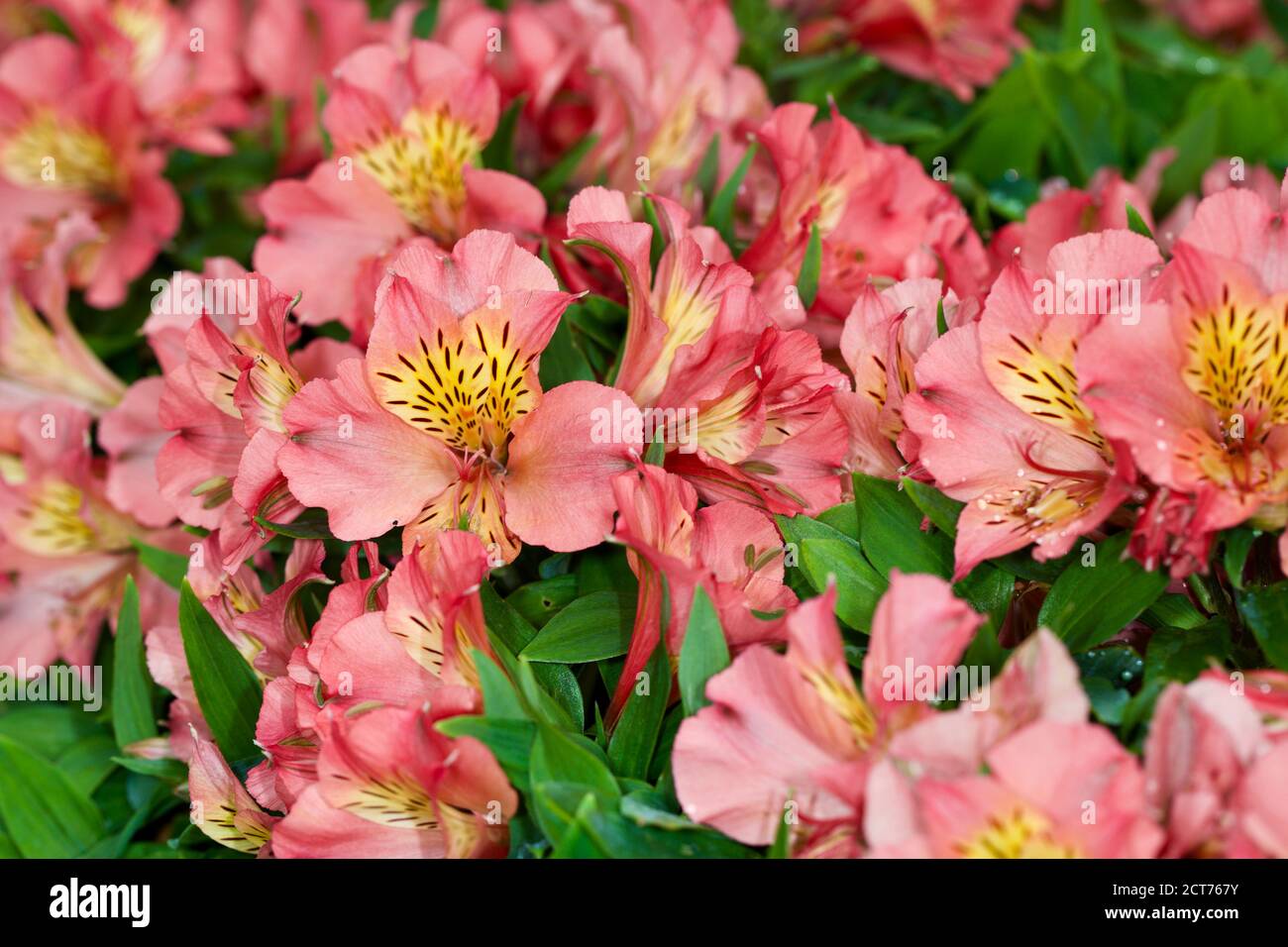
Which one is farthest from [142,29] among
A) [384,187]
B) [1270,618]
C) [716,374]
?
[1270,618]

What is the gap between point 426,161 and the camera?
3.29 feet

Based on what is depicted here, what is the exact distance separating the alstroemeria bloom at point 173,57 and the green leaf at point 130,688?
53 cm

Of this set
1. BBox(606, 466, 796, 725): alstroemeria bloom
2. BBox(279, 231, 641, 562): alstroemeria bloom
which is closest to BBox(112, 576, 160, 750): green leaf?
BBox(279, 231, 641, 562): alstroemeria bloom

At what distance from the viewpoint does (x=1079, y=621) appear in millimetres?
722

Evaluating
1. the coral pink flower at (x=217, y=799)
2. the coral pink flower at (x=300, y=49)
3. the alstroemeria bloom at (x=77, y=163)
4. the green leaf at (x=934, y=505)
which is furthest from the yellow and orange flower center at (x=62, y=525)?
the green leaf at (x=934, y=505)

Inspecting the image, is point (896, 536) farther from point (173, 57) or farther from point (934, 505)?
point (173, 57)

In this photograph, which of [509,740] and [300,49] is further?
[300,49]

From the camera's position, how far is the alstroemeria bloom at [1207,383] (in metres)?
0.64

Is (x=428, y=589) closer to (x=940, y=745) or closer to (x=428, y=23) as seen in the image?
(x=940, y=745)

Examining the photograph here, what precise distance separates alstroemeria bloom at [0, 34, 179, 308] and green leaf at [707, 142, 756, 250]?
54 centimetres

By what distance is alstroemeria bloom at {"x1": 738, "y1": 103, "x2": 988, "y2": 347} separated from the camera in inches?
37.4

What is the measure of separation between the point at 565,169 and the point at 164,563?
0.47 m

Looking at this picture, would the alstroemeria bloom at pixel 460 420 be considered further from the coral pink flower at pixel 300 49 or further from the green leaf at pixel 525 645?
the coral pink flower at pixel 300 49
